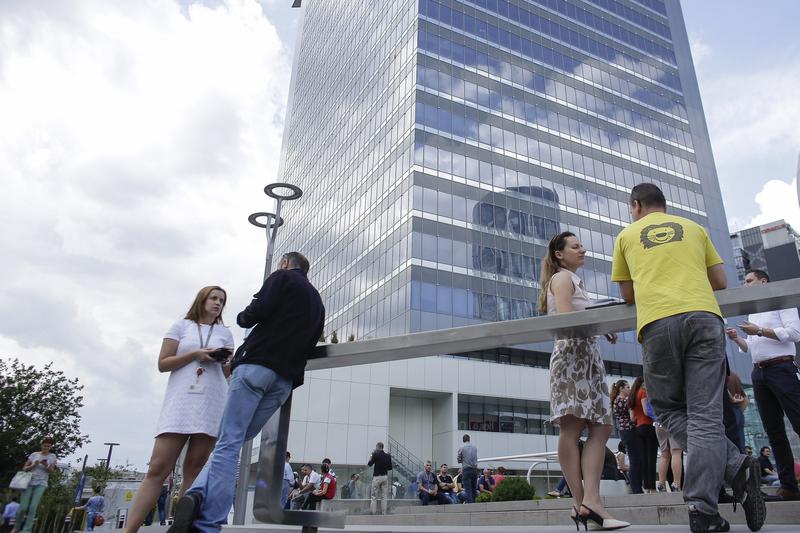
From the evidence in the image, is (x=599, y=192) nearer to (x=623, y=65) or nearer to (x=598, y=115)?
(x=598, y=115)

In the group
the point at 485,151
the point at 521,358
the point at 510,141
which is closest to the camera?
the point at 521,358

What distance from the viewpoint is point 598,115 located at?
160ft

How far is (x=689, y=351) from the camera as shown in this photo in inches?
105

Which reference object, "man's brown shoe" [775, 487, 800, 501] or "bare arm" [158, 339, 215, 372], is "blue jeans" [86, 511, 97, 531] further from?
"man's brown shoe" [775, 487, 800, 501]

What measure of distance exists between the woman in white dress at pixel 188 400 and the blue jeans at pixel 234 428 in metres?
0.24

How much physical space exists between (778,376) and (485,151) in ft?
128

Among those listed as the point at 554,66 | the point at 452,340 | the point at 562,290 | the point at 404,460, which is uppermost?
the point at 554,66

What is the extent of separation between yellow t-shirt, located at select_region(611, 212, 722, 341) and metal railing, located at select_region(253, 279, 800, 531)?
0.09m

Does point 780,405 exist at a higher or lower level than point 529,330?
lower

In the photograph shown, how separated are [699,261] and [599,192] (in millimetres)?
45305

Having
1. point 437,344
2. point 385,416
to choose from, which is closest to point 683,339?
point 437,344

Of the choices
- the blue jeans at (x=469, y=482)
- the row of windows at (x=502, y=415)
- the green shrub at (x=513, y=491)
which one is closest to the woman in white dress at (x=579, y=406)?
the green shrub at (x=513, y=491)

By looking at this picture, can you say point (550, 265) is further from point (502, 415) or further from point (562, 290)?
point (502, 415)

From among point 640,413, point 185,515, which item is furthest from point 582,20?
point 185,515
